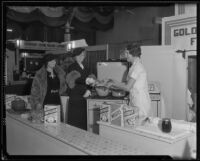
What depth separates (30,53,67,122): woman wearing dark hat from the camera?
4.07 feet

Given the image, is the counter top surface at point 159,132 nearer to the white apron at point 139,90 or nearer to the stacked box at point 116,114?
the stacked box at point 116,114

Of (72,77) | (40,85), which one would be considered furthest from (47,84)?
(72,77)

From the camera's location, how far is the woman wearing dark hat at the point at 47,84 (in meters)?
1.24

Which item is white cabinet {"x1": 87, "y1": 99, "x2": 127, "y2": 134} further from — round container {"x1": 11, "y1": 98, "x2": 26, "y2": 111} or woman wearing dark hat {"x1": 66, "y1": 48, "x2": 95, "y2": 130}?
round container {"x1": 11, "y1": 98, "x2": 26, "y2": 111}

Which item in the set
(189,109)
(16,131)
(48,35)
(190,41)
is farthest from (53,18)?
(189,109)

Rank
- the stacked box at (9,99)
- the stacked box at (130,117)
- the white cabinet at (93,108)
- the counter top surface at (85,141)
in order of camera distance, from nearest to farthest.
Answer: the counter top surface at (85,141) → the stacked box at (130,117) → the stacked box at (9,99) → the white cabinet at (93,108)

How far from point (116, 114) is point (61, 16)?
56 centimetres

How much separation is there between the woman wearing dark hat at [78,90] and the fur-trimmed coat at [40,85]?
0.12ft

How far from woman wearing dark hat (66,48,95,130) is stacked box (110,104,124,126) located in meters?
0.24

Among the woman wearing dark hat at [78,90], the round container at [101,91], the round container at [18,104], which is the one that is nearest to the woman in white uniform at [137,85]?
the round container at [101,91]

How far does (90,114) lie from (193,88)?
565 millimetres

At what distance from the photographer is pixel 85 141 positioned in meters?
0.97

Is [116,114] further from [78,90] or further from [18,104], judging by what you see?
[18,104]

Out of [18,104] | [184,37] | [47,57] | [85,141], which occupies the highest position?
[184,37]
